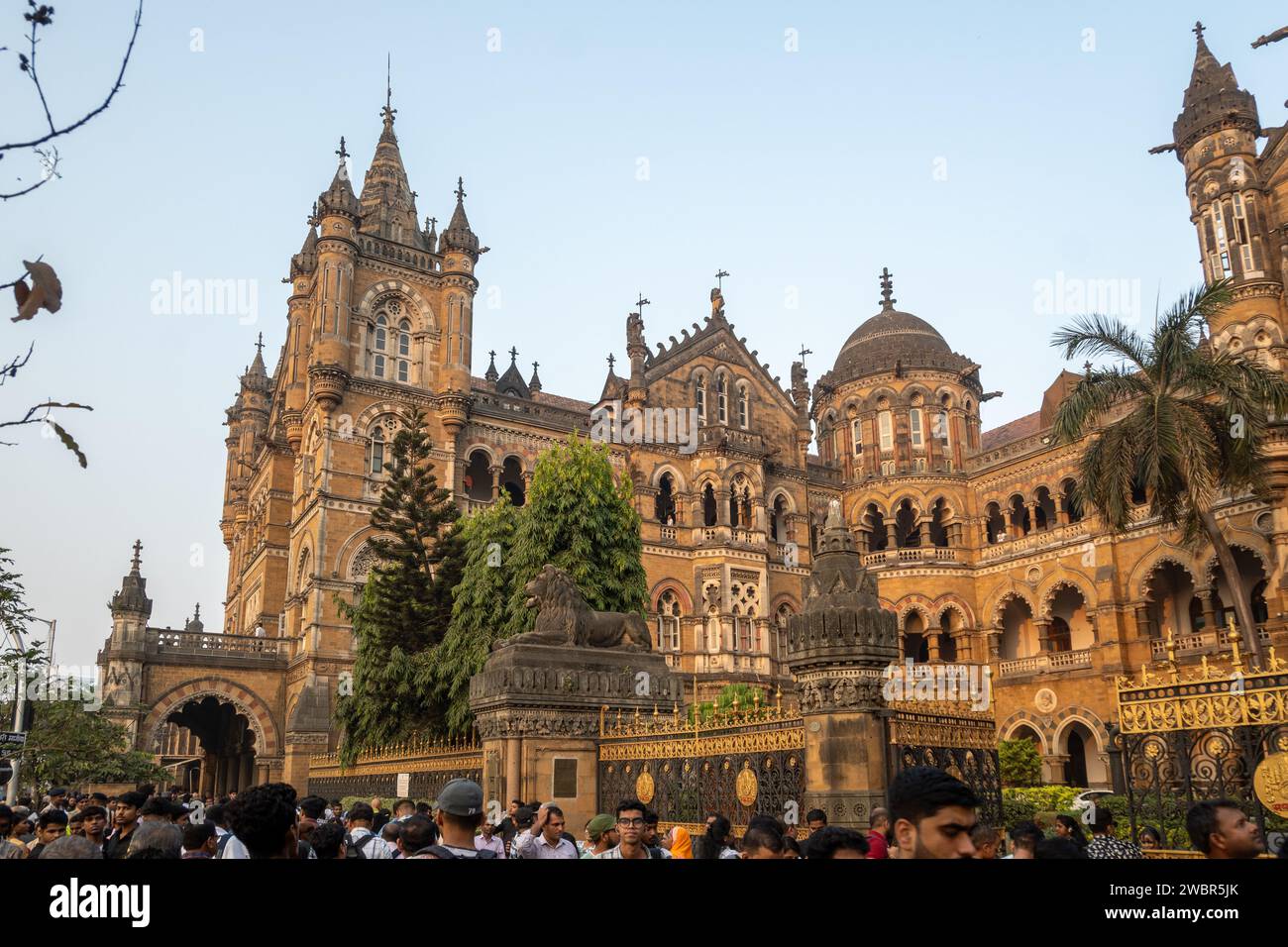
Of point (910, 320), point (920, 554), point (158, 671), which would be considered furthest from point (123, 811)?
point (910, 320)

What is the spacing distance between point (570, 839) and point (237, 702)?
2962cm

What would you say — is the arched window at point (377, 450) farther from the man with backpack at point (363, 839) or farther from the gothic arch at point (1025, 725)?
the man with backpack at point (363, 839)

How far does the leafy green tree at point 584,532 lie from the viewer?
2581 centimetres

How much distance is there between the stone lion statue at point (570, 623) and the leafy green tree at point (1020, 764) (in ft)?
66.0

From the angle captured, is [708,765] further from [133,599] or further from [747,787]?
[133,599]

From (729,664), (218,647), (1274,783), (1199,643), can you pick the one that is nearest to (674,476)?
(729,664)

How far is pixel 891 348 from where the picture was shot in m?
41.9

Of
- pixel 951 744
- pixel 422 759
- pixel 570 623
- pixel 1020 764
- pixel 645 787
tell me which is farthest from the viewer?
pixel 1020 764

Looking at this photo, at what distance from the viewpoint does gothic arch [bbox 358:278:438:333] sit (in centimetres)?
3706

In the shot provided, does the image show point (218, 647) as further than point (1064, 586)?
No

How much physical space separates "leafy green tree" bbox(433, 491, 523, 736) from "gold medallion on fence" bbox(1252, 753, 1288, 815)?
1803cm

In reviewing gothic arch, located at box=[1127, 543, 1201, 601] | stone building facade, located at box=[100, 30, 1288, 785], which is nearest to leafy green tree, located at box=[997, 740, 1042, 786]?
stone building facade, located at box=[100, 30, 1288, 785]

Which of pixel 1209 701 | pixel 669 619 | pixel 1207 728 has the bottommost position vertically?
pixel 1207 728

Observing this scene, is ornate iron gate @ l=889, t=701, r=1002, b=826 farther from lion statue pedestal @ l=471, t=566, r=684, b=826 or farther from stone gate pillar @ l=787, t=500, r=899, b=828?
lion statue pedestal @ l=471, t=566, r=684, b=826
